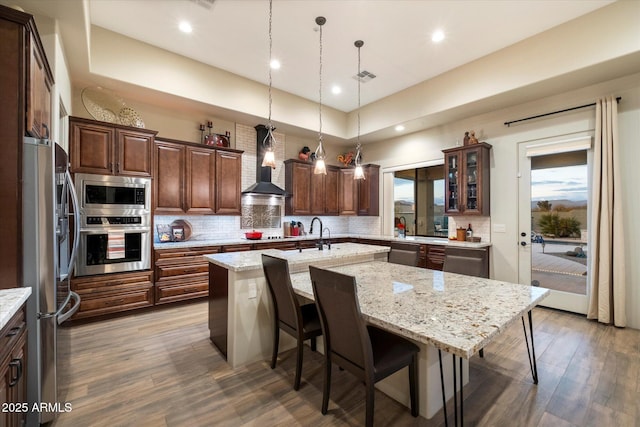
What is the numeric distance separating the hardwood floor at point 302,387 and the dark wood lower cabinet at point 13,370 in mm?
559

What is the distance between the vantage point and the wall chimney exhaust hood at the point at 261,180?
17.0 ft

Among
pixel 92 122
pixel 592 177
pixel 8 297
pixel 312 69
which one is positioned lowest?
pixel 8 297

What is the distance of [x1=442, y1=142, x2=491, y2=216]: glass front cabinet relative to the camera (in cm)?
457

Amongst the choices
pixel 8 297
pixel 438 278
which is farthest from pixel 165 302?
pixel 438 278

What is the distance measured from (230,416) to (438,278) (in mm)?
1908

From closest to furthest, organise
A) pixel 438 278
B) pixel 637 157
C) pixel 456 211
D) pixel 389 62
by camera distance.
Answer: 1. pixel 438 278
2. pixel 637 157
3. pixel 389 62
4. pixel 456 211

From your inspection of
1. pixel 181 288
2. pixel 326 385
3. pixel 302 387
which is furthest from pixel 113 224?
pixel 326 385

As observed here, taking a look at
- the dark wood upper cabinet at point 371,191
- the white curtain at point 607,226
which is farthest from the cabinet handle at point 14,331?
the dark wood upper cabinet at point 371,191

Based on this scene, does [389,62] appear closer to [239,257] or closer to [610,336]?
[239,257]

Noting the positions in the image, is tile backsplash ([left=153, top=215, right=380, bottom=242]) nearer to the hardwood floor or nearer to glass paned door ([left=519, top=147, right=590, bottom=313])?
A: the hardwood floor

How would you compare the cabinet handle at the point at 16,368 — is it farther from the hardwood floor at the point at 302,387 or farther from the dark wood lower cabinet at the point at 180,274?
the dark wood lower cabinet at the point at 180,274

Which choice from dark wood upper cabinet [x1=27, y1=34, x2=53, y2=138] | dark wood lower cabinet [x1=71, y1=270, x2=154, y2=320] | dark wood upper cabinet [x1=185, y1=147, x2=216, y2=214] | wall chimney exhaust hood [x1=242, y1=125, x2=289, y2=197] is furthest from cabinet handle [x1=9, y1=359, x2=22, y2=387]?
wall chimney exhaust hood [x1=242, y1=125, x2=289, y2=197]

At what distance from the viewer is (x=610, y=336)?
10.3ft

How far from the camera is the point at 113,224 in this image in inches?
143
